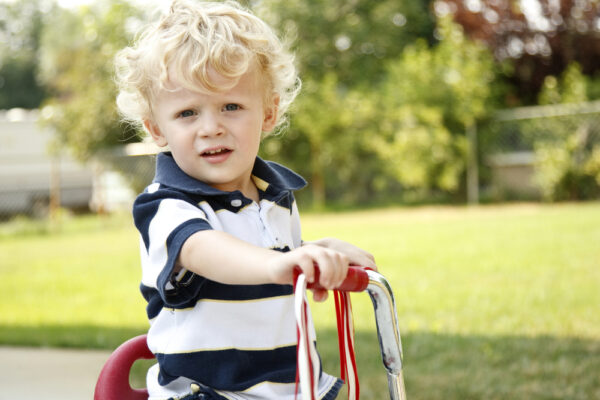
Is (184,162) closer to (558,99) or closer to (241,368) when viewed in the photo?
(241,368)

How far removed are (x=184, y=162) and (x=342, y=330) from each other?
538 millimetres

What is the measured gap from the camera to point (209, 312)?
158 cm

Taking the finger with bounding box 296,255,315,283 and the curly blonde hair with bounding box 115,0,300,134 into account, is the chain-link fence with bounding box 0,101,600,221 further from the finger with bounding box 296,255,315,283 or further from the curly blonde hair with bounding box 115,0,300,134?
the finger with bounding box 296,255,315,283

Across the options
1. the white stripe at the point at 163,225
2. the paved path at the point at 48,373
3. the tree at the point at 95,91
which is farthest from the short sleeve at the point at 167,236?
the tree at the point at 95,91

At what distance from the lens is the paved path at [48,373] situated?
10.9ft

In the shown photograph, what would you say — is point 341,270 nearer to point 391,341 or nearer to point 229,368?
point 391,341

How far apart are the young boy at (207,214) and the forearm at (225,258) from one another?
0.01 m

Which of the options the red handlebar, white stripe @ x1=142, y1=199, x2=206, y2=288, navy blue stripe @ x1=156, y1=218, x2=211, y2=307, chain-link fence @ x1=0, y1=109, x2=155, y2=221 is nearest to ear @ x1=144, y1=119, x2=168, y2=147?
white stripe @ x1=142, y1=199, x2=206, y2=288

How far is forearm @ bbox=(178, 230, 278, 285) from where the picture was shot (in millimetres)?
1340

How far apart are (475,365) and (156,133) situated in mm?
2269

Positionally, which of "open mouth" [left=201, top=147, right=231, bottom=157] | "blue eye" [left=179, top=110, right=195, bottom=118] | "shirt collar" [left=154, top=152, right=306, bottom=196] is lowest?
"shirt collar" [left=154, top=152, right=306, bottom=196]

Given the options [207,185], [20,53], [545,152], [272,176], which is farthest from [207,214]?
[20,53]

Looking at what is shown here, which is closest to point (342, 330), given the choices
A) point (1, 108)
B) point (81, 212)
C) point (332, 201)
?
point (332, 201)

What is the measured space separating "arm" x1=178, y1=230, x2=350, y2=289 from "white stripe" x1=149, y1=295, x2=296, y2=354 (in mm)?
153
